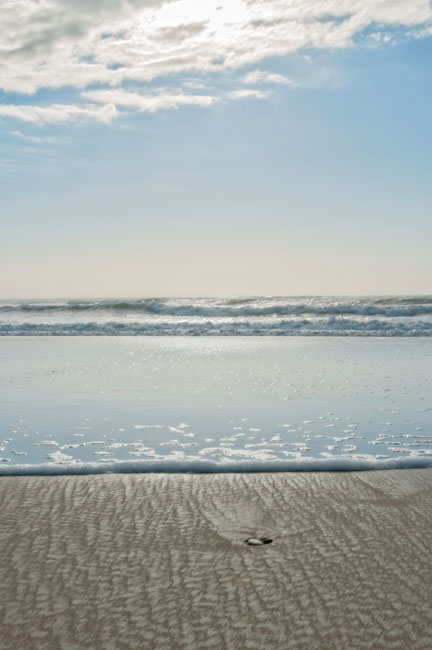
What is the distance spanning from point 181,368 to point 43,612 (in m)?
5.57

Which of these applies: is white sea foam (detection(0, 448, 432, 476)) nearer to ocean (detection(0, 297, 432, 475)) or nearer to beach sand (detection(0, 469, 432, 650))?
ocean (detection(0, 297, 432, 475))

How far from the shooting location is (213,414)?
4332mm

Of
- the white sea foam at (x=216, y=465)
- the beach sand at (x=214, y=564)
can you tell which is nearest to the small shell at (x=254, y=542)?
the beach sand at (x=214, y=564)

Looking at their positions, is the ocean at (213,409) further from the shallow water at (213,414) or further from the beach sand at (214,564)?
the beach sand at (214,564)

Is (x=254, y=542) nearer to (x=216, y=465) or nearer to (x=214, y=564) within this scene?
(x=214, y=564)

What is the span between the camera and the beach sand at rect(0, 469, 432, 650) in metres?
1.53

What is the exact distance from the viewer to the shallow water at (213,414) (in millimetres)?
3160

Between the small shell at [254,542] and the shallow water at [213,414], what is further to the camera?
the shallow water at [213,414]

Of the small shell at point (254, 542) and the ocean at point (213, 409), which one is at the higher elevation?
the small shell at point (254, 542)

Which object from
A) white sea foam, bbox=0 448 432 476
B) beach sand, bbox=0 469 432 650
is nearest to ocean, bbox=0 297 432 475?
white sea foam, bbox=0 448 432 476

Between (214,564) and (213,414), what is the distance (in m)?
2.44

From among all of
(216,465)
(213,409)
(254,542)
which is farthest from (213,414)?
(254,542)

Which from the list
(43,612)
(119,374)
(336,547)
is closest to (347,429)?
(336,547)

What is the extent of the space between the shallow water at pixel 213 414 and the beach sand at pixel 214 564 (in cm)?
37
